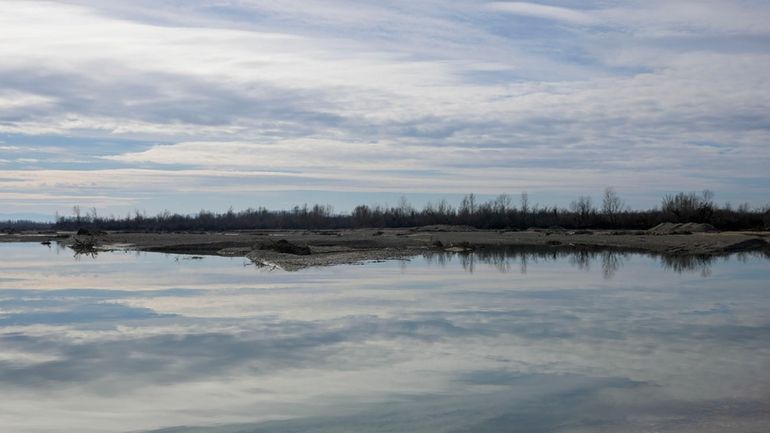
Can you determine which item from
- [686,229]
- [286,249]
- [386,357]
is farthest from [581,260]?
[686,229]

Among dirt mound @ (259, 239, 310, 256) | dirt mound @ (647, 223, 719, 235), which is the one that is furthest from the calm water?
dirt mound @ (647, 223, 719, 235)

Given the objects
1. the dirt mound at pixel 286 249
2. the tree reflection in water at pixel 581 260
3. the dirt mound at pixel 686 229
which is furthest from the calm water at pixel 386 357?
the dirt mound at pixel 686 229

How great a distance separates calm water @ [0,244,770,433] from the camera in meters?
8.23

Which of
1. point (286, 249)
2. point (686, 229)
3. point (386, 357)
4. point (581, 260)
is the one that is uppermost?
point (686, 229)

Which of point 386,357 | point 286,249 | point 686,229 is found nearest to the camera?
point 386,357

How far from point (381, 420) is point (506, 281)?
1568 cm

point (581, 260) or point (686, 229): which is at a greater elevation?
point (686, 229)

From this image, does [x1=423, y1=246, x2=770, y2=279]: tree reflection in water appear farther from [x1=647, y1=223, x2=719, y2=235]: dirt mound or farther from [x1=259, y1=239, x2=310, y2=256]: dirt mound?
[x1=647, y1=223, x2=719, y2=235]: dirt mound

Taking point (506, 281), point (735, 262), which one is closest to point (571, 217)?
point (735, 262)

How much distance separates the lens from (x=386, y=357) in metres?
11.3

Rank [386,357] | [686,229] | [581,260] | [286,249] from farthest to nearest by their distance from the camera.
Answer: [686,229], [286,249], [581,260], [386,357]

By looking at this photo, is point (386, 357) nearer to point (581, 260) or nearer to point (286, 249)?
point (581, 260)

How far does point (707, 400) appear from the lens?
870 cm

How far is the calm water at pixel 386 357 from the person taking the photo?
27.0ft
